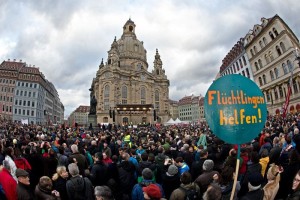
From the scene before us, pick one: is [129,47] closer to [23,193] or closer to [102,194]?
[23,193]

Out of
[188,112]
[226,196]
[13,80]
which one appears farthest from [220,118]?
[188,112]

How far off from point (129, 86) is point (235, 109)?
80.2 metres

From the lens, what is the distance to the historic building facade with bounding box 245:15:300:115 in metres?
33.4

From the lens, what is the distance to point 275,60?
120 ft

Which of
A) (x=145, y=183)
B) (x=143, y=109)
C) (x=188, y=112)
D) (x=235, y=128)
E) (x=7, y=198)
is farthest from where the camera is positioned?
(x=188, y=112)

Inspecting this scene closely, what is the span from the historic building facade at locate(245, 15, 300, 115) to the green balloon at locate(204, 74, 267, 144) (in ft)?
105

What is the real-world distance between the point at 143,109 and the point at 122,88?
21470 mm

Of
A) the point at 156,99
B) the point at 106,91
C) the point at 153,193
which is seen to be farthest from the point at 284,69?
the point at 156,99

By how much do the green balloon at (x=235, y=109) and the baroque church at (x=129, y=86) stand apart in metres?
60.2

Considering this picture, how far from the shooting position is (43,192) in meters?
Result: 4.15

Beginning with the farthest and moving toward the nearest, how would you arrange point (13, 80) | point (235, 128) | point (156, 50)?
point (156, 50) < point (13, 80) < point (235, 128)

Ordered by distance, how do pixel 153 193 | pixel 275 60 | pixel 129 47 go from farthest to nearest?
pixel 129 47 < pixel 275 60 < pixel 153 193

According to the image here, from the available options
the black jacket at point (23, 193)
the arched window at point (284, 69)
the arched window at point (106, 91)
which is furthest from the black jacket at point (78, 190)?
the arched window at point (106, 91)

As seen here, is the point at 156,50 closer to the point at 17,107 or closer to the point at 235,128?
the point at 17,107
